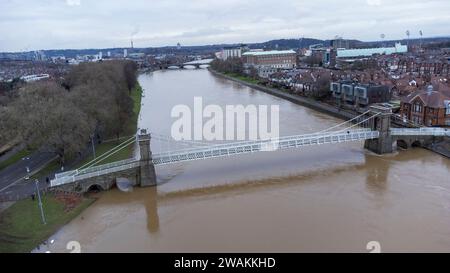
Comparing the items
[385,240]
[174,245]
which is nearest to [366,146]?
[385,240]

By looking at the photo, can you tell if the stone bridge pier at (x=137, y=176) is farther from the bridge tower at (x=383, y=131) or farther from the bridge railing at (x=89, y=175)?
the bridge tower at (x=383, y=131)

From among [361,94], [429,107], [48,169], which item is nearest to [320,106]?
[361,94]

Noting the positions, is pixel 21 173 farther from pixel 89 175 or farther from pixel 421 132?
pixel 421 132

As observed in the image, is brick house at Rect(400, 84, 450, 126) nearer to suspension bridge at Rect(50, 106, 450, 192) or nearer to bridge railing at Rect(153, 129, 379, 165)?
suspension bridge at Rect(50, 106, 450, 192)

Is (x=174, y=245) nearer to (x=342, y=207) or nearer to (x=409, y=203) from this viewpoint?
(x=342, y=207)

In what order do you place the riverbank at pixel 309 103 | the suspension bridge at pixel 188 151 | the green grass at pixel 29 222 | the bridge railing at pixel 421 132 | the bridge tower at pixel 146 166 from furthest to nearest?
the riverbank at pixel 309 103, the bridge railing at pixel 421 132, the bridge tower at pixel 146 166, the suspension bridge at pixel 188 151, the green grass at pixel 29 222

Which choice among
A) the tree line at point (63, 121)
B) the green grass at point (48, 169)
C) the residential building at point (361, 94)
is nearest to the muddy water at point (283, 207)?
the green grass at point (48, 169)
